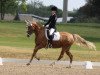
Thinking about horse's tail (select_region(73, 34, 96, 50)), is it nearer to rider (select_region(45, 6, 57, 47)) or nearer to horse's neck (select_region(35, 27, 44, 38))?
rider (select_region(45, 6, 57, 47))

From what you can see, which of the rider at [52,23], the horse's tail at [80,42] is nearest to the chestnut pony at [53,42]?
the horse's tail at [80,42]

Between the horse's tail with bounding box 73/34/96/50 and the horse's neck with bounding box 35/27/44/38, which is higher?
the horse's neck with bounding box 35/27/44/38

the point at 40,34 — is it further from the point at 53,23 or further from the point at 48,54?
the point at 48,54

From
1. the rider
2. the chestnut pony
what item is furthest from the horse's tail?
the rider

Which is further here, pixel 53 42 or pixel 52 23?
pixel 53 42

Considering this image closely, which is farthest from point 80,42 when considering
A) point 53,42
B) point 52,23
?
point 52,23

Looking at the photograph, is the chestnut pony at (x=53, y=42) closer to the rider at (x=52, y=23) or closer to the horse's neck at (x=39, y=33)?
the horse's neck at (x=39, y=33)

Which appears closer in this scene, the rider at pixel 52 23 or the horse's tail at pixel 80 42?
the rider at pixel 52 23

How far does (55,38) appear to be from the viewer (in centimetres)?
2311

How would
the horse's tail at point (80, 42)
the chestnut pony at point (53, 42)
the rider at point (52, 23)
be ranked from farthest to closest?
the horse's tail at point (80, 42)
the chestnut pony at point (53, 42)
the rider at point (52, 23)

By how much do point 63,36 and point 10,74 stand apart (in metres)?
5.74

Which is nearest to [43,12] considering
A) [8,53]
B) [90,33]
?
[90,33]

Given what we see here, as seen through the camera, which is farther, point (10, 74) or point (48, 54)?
point (48, 54)

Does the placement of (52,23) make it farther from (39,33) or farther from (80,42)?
(80,42)
